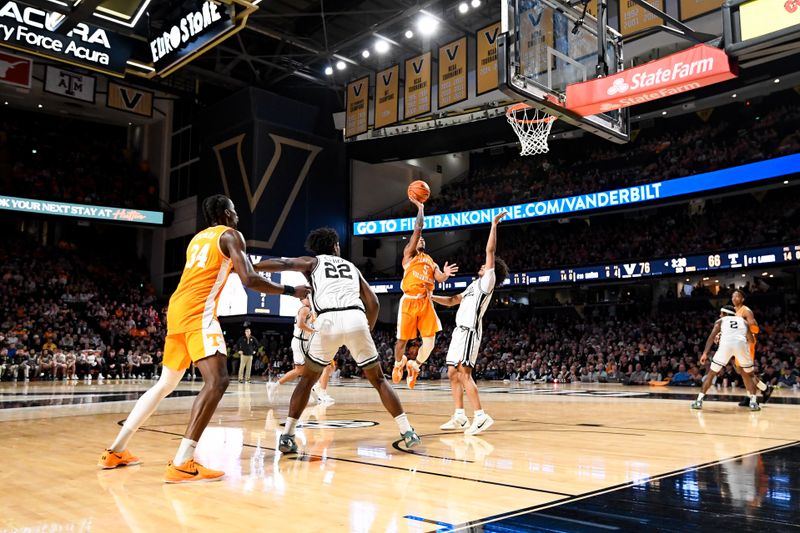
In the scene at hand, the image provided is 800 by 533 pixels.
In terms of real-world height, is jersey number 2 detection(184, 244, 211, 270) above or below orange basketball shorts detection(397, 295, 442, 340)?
above

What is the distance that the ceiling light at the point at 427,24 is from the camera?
1811cm

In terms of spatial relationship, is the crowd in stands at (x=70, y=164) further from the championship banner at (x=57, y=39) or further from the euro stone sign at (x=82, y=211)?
the championship banner at (x=57, y=39)

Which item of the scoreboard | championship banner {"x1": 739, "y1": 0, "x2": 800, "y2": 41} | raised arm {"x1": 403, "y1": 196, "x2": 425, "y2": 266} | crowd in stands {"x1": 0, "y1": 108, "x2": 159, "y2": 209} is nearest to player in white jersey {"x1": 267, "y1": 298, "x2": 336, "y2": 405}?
raised arm {"x1": 403, "y1": 196, "x2": 425, "y2": 266}

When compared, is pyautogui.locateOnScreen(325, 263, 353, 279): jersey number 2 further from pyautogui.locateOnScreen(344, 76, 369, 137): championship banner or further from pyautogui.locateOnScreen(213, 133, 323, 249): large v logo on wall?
pyautogui.locateOnScreen(213, 133, 323, 249): large v logo on wall

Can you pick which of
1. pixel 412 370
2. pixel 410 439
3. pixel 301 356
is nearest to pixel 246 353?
pixel 301 356

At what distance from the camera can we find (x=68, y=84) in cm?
2434

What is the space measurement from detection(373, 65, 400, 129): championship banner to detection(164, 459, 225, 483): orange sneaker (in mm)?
14222

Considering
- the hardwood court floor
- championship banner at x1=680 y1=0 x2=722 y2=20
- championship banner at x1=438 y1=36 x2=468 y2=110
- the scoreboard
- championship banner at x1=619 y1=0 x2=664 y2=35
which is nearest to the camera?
the hardwood court floor

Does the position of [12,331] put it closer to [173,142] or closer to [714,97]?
[173,142]

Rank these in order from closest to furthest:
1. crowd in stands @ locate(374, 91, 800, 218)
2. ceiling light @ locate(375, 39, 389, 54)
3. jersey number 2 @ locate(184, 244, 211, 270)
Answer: jersey number 2 @ locate(184, 244, 211, 270) < ceiling light @ locate(375, 39, 389, 54) < crowd in stands @ locate(374, 91, 800, 218)

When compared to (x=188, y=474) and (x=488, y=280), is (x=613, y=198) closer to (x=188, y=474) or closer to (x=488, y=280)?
(x=488, y=280)

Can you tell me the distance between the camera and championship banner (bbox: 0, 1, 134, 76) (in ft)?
24.3

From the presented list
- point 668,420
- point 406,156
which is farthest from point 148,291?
point 668,420

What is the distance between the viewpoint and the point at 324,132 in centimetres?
2680
